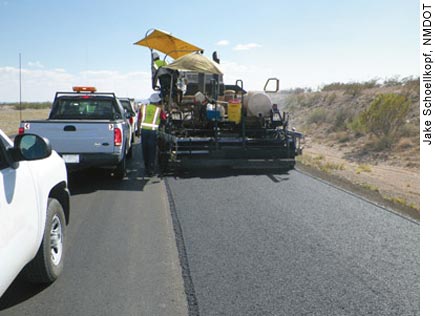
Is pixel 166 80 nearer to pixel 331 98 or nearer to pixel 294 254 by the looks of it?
pixel 294 254

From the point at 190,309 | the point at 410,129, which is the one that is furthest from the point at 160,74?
the point at 410,129

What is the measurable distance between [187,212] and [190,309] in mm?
3230

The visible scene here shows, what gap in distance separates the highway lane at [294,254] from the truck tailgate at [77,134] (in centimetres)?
Answer: 185

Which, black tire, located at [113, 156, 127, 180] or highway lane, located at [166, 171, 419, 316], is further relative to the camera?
black tire, located at [113, 156, 127, 180]

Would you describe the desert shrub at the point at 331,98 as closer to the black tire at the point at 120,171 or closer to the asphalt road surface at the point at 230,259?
the black tire at the point at 120,171

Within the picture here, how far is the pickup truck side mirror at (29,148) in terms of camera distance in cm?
340

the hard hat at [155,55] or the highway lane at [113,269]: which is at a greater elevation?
the hard hat at [155,55]

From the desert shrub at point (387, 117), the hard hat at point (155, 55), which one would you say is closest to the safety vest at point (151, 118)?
Answer: the hard hat at point (155, 55)

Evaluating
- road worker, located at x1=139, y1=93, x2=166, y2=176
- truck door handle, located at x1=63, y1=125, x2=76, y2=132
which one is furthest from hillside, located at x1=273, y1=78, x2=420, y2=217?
truck door handle, located at x1=63, y1=125, x2=76, y2=132

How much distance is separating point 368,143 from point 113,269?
16.2 metres

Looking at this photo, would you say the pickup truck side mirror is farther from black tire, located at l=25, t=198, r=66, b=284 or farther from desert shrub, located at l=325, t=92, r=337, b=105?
desert shrub, located at l=325, t=92, r=337, b=105

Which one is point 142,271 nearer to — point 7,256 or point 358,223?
point 7,256

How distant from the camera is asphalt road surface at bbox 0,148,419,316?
A: 384cm

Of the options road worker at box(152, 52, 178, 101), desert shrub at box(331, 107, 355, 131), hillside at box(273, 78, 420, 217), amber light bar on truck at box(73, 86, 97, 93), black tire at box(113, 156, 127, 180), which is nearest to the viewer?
black tire at box(113, 156, 127, 180)
